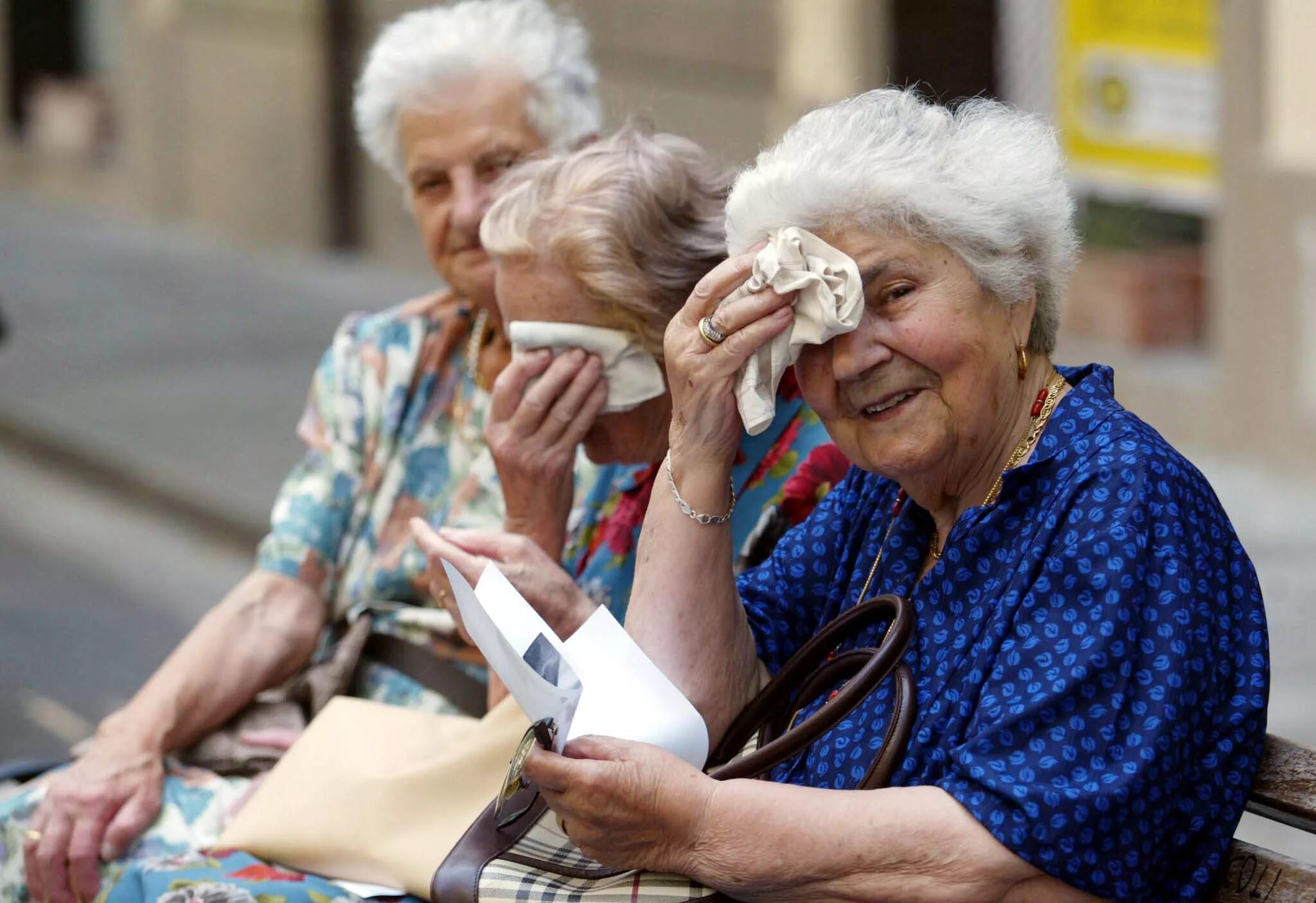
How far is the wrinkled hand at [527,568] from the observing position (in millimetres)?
2570

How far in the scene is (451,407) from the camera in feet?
10.6

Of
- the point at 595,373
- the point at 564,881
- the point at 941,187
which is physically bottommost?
the point at 564,881

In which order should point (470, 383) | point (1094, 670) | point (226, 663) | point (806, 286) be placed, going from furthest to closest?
point (470, 383) < point (226, 663) < point (806, 286) < point (1094, 670)

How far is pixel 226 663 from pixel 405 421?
20.7 inches

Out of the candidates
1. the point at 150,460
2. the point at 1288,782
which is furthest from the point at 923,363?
the point at 150,460

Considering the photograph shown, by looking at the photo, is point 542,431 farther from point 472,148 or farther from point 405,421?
point 472,148

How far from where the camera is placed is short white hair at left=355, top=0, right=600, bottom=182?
319 centimetres

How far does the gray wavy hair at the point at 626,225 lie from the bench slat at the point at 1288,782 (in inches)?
42.2

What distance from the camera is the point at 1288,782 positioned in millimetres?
2041

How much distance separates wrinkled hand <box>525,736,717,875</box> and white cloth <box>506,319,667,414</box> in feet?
2.66

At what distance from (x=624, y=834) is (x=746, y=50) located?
23.1 ft

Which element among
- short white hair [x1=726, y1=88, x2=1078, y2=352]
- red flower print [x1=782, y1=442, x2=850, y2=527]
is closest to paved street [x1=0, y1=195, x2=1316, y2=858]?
red flower print [x1=782, y1=442, x2=850, y2=527]

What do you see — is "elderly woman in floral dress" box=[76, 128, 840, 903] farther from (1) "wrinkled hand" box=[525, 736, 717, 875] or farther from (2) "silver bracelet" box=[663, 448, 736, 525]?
(1) "wrinkled hand" box=[525, 736, 717, 875]

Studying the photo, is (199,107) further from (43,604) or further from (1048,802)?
(1048,802)
